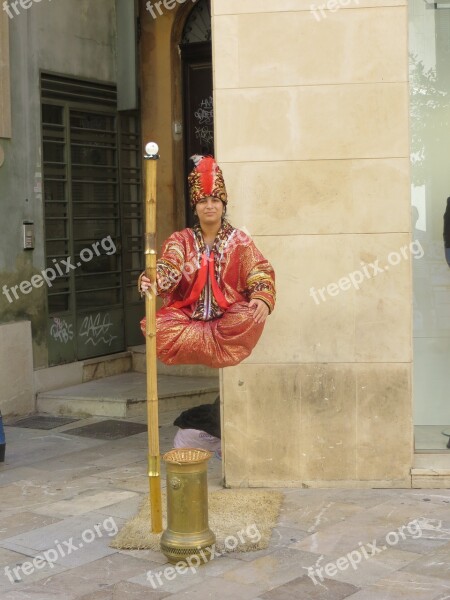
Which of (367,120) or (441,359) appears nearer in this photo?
(367,120)

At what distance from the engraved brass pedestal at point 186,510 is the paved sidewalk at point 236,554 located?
130 mm

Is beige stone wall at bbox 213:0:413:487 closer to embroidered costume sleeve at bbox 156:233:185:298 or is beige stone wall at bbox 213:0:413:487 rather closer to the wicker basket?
embroidered costume sleeve at bbox 156:233:185:298

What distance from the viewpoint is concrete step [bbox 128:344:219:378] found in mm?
11141

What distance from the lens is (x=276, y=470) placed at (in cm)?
733

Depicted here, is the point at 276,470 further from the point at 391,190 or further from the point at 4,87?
the point at 4,87

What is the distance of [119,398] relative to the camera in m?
10.2

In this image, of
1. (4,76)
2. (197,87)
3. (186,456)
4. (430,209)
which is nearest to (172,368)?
(197,87)

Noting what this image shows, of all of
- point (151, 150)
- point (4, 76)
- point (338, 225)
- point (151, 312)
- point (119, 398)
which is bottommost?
point (119, 398)

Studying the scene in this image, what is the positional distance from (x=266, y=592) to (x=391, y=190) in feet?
10.1

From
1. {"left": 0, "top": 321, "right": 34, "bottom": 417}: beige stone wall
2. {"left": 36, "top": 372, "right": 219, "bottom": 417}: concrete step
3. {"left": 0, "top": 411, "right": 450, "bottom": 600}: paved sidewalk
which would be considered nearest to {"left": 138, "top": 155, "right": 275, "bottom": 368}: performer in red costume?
{"left": 0, "top": 411, "right": 450, "bottom": 600}: paved sidewalk

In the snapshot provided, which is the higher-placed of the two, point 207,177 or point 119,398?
point 207,177

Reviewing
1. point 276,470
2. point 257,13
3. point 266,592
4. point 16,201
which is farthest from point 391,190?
point 16,201

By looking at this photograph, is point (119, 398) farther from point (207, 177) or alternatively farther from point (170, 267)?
point (207, 177)

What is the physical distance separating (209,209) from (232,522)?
2.02m
